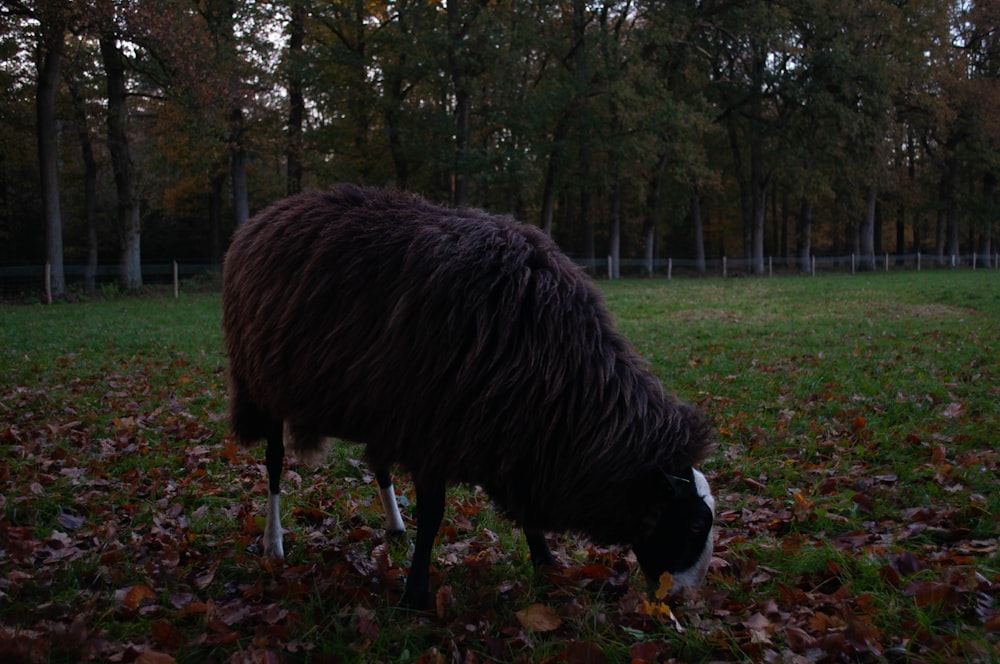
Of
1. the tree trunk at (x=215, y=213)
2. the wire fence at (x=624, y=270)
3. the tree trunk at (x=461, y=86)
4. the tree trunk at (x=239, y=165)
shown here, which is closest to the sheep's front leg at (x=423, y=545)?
the wire fence at (x=624, y=270)

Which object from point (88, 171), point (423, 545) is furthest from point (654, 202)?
point (423, 545)

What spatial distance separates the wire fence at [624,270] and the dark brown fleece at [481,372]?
1809cm

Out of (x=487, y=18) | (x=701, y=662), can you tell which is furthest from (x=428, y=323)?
(x=487, y=18)

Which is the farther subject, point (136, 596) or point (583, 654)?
point (136, 596)

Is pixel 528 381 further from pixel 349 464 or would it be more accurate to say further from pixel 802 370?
pixel 802 370

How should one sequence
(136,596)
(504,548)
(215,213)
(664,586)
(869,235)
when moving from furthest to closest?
(869,235), (215,213), (504,548), (136,596), (664,586)

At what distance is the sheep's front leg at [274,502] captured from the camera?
4242 mm

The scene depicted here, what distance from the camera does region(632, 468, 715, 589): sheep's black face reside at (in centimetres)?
338

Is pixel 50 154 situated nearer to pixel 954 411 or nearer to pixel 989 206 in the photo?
pixel 954 411

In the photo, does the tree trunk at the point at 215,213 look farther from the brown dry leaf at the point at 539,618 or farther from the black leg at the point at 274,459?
the brown dry leaf at the point at 539,618

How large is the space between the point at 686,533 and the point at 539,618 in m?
0.78

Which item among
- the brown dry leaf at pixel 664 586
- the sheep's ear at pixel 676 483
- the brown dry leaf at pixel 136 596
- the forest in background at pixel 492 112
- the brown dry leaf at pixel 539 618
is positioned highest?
the forest in background at pixel 492 112

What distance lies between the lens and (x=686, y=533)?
3.39 meters

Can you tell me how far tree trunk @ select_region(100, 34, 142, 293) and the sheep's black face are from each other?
83.4 ft
